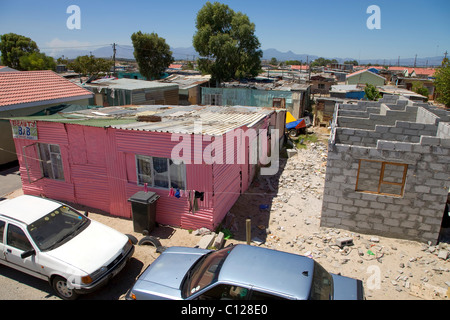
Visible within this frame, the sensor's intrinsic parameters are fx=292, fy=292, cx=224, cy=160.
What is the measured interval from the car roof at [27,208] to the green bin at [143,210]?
203 cm

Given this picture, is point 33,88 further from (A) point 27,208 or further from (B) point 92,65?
(B) point 92,65

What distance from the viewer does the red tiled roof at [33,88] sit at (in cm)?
1431

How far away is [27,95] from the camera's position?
14.8 metres

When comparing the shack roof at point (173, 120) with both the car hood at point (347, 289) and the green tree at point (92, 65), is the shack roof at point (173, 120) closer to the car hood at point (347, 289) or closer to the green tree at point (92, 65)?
the car hood at point (347, 289)

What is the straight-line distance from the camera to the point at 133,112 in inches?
482

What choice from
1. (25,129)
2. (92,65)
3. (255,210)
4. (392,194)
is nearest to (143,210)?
(255,210)

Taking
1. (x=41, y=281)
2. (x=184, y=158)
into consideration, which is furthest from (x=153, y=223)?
(x=41, y=281)

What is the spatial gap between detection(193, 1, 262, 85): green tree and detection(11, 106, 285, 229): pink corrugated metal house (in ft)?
70.5

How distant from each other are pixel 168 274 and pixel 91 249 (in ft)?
7.11

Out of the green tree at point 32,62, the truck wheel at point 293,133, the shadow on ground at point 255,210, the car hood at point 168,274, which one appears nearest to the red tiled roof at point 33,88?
the shadow on ground at point 255,210

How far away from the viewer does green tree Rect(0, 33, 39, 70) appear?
41719 millimetres

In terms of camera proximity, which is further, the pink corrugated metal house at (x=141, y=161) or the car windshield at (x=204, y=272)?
the pink corrugated metal house at (x=141, y=161)
